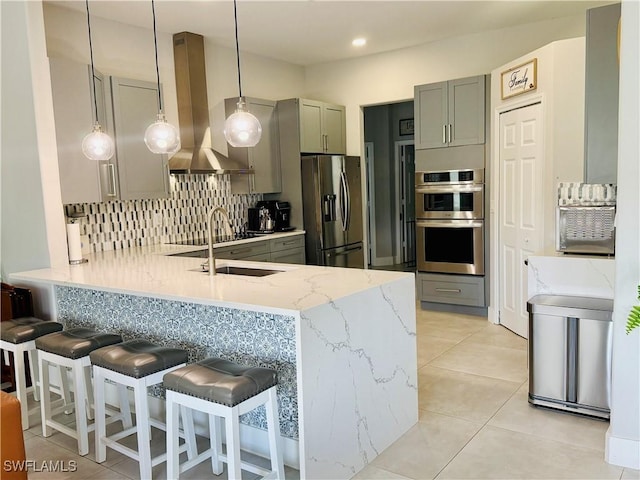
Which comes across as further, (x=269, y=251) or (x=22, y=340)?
(x=269, y=251)

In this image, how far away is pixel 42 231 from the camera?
12.6 ft

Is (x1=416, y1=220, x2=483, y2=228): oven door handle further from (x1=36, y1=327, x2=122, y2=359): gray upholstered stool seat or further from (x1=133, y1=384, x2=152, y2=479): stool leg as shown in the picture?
(x1=133, y1=384, x2=152, y2=479): stool leg

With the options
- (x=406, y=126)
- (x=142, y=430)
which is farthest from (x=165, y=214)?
(x=406, y=126)

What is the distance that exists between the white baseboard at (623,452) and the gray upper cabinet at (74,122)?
13.0 ft

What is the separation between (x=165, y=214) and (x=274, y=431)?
11.0 feet

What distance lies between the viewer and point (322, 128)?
623cm

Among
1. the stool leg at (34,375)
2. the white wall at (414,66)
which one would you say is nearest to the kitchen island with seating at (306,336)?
the stool leg at (34,375)

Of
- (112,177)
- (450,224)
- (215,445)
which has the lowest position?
(215,445)

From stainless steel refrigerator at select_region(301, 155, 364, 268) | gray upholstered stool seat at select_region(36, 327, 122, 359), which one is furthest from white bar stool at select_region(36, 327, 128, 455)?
stainless steel refrigerator at select_region(301, 155, 364, 268)

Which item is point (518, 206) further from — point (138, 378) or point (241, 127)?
point (138, 378)

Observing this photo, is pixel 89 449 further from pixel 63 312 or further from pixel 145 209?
pixel 145 209

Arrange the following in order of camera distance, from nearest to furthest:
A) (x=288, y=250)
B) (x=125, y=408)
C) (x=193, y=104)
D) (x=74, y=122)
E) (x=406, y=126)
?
(x=125, y=408) → (x=74, y=122) → (x=193, y=104) → (x=288, y=250) → (x=406, y=126)

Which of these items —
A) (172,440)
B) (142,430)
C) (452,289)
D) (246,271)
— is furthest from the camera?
(452,289)

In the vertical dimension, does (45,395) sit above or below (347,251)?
below
